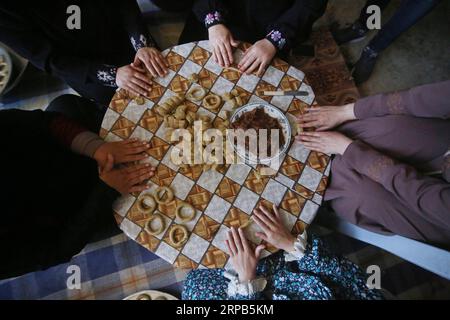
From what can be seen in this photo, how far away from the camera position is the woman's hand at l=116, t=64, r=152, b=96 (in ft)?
4.16

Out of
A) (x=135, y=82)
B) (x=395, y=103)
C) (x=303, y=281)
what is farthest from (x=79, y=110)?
(x=395, y=103)

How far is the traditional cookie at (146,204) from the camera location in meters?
1.12

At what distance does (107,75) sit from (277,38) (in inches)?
28.2

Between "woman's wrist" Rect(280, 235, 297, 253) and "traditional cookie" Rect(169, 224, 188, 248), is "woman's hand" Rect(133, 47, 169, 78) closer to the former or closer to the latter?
"traditional cookie" Rect(169, 224, 188, 248)

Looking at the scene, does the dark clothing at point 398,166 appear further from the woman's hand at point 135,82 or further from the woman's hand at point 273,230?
the woman's hand at point 135,82

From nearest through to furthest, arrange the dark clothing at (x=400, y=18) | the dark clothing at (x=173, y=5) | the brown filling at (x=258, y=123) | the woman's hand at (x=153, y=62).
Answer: the brown filling at (x=258, y=123), the woman's hand at (x=153, y=62), the dark clothing at (x=400, y=18), the dark clothing at (x=173, y=5)

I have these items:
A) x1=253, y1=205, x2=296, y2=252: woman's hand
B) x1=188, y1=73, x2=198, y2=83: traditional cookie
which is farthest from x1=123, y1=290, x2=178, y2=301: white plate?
x1=188, y1=73, x2=198, y2=83: traditional cookie

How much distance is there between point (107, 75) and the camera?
1.40 m

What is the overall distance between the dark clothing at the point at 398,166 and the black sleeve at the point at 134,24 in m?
0.94

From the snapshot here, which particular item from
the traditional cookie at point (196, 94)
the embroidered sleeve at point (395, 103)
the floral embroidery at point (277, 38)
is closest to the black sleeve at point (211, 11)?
the floral embroidery at point (277, 38)

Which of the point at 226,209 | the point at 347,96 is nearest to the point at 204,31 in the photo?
the point at 347,96

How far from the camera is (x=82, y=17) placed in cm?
138
